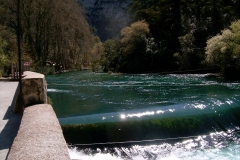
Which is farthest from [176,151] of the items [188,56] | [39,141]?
[188,56]

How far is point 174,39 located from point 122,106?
76.3 ft

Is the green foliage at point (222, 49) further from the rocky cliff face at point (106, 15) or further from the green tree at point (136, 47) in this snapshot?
the rocky cliff face at point (106, 15)

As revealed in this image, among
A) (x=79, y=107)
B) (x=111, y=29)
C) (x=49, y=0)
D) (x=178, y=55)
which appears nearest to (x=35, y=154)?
(x=79, y=107)

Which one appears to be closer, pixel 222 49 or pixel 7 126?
pixel 7 126

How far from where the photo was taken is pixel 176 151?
7.36 metres

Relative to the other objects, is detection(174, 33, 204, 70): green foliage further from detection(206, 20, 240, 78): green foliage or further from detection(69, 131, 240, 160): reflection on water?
detection(69, 131, 240, 160): reflection on water

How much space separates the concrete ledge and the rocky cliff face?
89373 mm

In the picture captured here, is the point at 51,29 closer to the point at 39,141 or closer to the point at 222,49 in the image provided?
the point at 222,49

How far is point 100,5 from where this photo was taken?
95938 millimetres

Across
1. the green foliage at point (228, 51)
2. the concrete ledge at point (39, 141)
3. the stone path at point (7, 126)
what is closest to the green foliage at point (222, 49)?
the green foliage at point (228, 51)

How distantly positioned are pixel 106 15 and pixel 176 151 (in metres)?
91.5

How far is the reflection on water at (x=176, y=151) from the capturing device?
6.99 metres

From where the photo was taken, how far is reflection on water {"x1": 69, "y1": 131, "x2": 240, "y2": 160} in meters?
6.99

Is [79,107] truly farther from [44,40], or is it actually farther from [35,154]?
[44,40]
